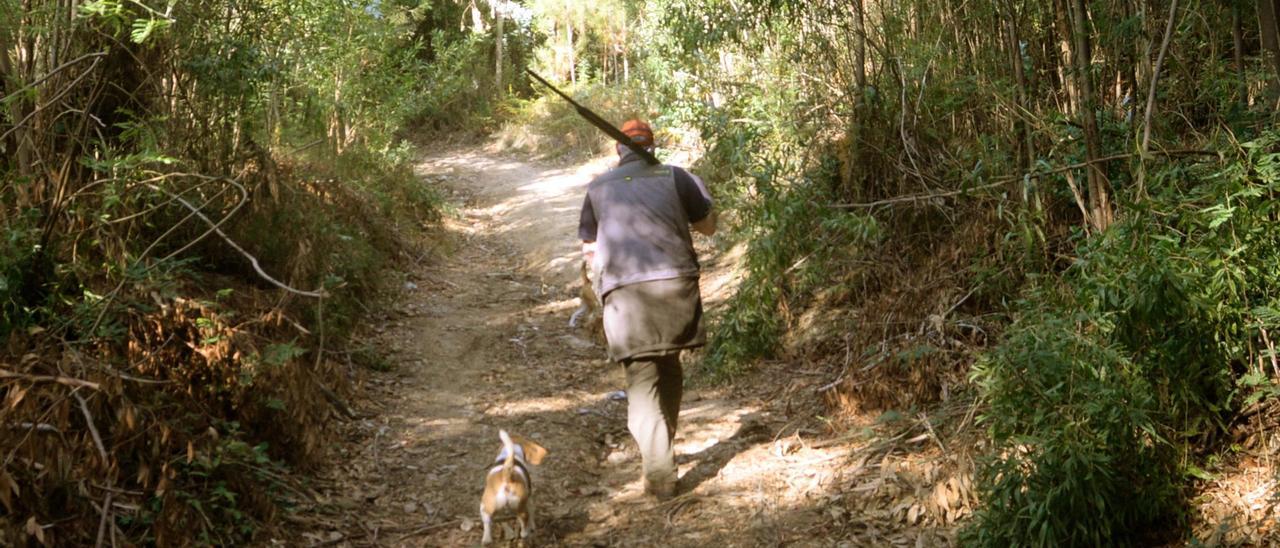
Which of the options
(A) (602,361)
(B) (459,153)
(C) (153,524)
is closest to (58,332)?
(C) (153,524)

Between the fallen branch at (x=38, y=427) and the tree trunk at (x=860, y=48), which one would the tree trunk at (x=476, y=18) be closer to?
the tree trunk at (x=860, y=48)

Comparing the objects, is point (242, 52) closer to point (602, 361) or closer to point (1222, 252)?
point (602, 361)

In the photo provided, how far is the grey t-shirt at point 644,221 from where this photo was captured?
5.59 metres

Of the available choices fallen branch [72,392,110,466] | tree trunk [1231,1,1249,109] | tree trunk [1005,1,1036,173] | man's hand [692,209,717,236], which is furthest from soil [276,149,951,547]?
tree trunk [1231,1,1249,109]

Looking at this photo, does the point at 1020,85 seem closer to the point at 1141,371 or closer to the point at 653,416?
the point at 1141,371

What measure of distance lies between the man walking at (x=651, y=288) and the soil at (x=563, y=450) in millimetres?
434

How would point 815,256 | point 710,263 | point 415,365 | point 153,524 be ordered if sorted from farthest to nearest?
1. point 710,263
2. point 415,365
3. point 815,256
4. point 153,524

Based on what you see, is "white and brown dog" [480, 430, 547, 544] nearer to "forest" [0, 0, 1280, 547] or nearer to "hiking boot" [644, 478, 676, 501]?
"forest" [0, 0, 1280, 547]

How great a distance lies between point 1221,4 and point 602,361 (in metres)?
5.46

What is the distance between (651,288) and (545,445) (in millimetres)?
1748

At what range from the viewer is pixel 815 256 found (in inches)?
301

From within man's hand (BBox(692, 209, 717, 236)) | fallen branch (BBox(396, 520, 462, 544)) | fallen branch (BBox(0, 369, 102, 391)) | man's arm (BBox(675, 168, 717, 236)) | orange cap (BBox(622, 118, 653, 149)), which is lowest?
fallen branch (BBox(396, 520, 462, 544))

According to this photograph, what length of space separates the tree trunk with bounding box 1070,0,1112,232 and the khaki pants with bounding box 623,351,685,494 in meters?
2.31

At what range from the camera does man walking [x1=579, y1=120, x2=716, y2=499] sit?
557 centimetres
